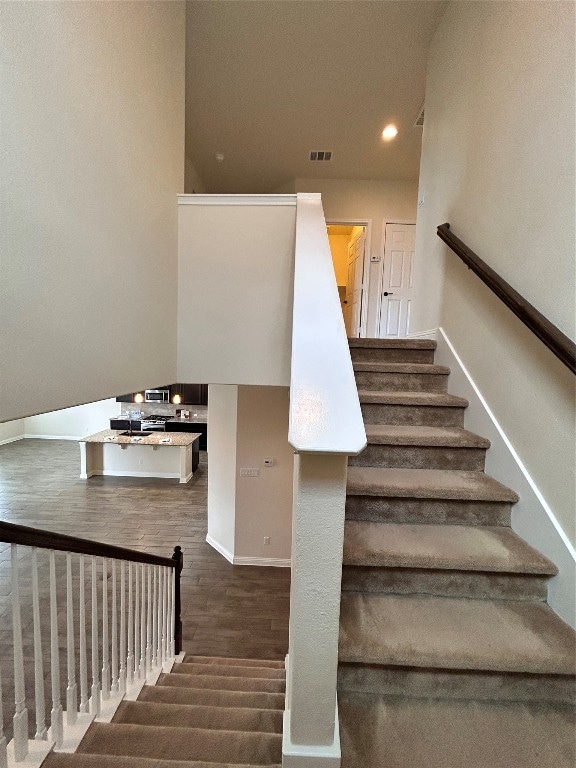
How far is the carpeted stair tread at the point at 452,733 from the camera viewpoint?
1011 millimetres

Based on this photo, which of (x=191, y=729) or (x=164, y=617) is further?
(x=164, y=617)

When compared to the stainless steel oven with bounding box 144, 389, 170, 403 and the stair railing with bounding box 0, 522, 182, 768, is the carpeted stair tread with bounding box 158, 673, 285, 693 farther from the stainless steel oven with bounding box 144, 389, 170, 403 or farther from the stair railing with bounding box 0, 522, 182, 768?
the stainless steel oven with bounding box 144, 389, 170, 403

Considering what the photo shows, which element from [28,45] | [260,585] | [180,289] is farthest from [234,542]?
[28,45]

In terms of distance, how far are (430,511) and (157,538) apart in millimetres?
4705

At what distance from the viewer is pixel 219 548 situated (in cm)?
516

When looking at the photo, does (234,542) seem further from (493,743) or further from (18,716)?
(493,743)

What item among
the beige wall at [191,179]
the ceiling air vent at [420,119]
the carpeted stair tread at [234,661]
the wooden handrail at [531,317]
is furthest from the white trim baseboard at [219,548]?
the ceiling air vent at [420,119]

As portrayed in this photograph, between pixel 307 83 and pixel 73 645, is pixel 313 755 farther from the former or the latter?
pixel 307 83

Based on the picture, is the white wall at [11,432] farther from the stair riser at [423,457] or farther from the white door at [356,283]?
the stair riser at [423,457]

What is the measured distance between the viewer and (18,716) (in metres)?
1.18

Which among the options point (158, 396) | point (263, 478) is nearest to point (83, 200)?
point (263, 478)

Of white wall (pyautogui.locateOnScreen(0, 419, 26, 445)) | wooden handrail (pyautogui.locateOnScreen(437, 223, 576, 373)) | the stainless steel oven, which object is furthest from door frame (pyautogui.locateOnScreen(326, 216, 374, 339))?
white wall (pyautogui.locateOnScreen(0, 419, 26, 445))

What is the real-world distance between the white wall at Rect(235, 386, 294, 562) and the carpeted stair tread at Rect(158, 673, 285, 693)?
8.17ft

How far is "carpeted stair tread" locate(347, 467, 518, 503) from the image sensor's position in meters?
1.60
